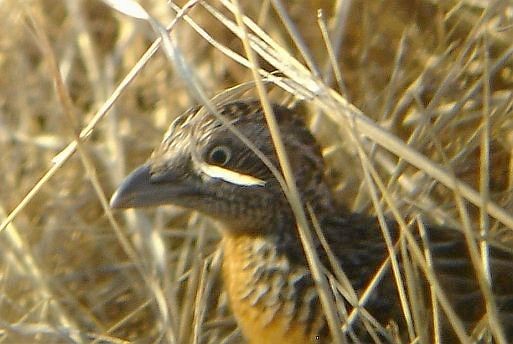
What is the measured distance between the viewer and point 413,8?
12.2 feet

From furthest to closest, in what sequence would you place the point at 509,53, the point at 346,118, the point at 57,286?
1. the point at 57,286
2. the point at 509,53
3. the point at 346,118

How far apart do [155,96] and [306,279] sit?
1306 millimetres

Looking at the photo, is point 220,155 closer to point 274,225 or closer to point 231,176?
point 231,176

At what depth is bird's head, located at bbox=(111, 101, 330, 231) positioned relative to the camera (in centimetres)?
254

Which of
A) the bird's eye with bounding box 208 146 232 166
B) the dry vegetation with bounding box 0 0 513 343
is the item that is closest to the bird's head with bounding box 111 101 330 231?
the bird's eye with bounding box 208 146 232 166

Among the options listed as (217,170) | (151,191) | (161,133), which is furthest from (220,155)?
(161,133)

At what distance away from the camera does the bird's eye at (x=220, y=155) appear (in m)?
2.54

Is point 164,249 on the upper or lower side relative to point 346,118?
lower

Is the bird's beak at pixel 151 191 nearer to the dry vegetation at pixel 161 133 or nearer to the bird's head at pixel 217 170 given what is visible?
the bird's head at pixel 217 170

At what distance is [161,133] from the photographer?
3.62 m

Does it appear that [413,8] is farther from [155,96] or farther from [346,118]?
[346,118]

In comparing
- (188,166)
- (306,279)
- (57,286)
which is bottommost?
(57,286)

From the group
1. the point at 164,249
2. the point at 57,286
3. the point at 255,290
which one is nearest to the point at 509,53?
the point at 255,290

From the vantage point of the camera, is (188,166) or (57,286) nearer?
(188,166)
